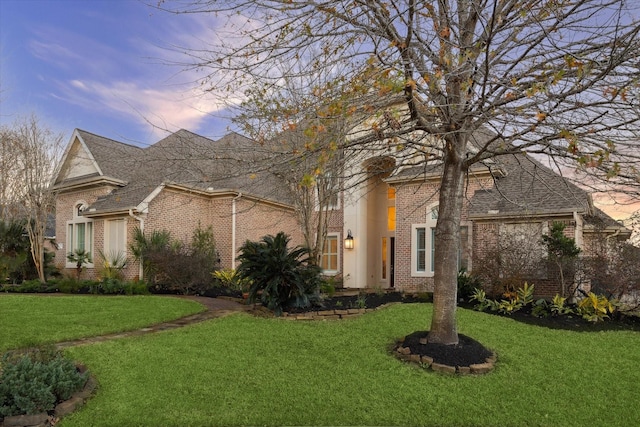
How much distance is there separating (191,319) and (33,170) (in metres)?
11.7

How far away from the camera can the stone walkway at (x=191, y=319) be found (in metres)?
7.07

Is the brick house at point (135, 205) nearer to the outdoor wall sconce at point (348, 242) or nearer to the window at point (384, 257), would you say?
the outdoor wall sconce at point (348, 242)

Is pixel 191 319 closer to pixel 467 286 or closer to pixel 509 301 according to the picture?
pixel 467 286

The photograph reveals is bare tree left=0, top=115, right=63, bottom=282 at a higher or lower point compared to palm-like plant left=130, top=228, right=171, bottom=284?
higher

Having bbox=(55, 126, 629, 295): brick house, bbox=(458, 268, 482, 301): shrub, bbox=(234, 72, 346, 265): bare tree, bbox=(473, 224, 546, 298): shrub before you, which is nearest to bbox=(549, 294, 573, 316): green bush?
bbox=(473, 224, 546, 298): shrub

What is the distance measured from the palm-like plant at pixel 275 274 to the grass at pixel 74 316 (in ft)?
5.61

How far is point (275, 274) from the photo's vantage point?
969cm

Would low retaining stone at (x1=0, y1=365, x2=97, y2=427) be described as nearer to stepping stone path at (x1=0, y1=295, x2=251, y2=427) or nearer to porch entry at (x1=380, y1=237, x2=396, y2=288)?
stepping stone path at (x1=0, y1=295, x2=251, y2=427)

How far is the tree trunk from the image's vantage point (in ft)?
21.6

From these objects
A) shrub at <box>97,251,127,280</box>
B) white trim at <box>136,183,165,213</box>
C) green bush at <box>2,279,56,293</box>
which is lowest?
green bush at <box>2,279,56,293</box>

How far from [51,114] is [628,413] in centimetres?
1946

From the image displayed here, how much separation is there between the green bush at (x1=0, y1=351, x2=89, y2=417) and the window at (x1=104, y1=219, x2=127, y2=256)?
11476 mm

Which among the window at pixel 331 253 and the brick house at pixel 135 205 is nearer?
the brick house at pixel 135 205

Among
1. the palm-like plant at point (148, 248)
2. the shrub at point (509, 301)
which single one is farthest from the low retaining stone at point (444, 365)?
the palm-like plant at point (148, 248)
